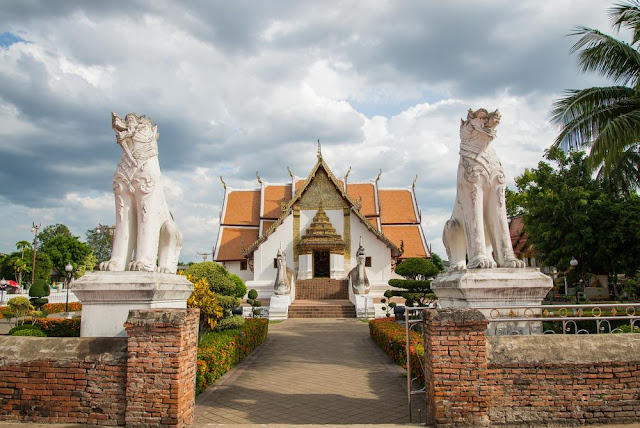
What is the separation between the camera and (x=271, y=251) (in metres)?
25.8

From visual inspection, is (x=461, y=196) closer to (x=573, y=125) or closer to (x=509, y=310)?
(x=509, y=310)

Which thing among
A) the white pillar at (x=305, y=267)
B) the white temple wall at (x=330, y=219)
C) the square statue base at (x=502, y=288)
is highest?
the white temple wall at (x=330, y=219)

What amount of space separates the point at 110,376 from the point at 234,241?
24.2m

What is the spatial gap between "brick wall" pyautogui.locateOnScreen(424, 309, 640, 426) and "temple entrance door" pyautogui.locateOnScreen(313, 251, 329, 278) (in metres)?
22.2

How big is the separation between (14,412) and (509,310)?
5144mm

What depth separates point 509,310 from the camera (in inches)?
211

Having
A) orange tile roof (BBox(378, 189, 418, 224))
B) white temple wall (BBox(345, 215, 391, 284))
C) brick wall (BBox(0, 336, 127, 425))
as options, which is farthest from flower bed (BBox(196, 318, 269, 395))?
orange tile roof (BBox(378, 189, 418, 224))

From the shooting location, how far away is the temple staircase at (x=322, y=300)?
19.3 metres

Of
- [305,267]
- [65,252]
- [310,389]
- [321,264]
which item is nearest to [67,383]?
[310,389]

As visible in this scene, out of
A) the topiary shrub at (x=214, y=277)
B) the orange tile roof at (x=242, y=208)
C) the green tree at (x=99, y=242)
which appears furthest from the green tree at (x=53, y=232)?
the topiary shrub at (x=214, y=277)

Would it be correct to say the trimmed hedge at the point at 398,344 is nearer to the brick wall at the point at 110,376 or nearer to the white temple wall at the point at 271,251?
the brick wall at the point at 110,376

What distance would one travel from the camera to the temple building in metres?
24.8

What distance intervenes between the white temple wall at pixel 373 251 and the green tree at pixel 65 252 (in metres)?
33.7

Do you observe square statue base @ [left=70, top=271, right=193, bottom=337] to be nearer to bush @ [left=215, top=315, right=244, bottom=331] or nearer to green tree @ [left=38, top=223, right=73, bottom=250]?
bush @ [left=215, top=315, right=244, bottom=331]
